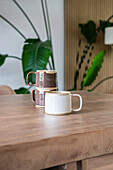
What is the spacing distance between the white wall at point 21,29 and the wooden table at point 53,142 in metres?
2.56

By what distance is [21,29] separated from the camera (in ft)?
10.7

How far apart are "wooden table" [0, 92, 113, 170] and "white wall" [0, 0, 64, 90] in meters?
2.56

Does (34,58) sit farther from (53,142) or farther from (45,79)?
(53,142)

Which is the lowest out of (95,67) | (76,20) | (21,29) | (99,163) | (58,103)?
(99,163)

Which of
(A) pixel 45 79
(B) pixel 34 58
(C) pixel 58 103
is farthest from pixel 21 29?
(C) pixel 58 103

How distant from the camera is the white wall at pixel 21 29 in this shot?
313 cm

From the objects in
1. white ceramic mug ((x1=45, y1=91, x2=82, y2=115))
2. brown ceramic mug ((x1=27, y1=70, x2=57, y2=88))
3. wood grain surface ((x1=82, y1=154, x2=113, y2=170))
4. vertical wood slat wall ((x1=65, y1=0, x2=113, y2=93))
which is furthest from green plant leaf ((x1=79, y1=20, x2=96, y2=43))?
wood grain surface ((x1=82, y1=154, x2=113, y2=170))

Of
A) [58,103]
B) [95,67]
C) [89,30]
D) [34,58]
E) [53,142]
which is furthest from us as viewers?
[89,30]

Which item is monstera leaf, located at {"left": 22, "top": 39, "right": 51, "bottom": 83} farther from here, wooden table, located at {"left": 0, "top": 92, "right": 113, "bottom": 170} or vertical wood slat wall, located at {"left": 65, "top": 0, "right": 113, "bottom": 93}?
wooden table, located at {"left": 0, "top": 92, "right": 113, "bottom": 170}

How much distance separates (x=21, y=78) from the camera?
3299mm

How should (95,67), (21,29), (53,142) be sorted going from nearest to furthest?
(53,142) → (95,67) → (21,29)

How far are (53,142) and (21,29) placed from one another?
116 inches

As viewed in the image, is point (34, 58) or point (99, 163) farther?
point (34, 58)

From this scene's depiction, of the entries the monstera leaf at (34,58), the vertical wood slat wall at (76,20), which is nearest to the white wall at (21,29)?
the vertical wood slat wall at (76,20)
